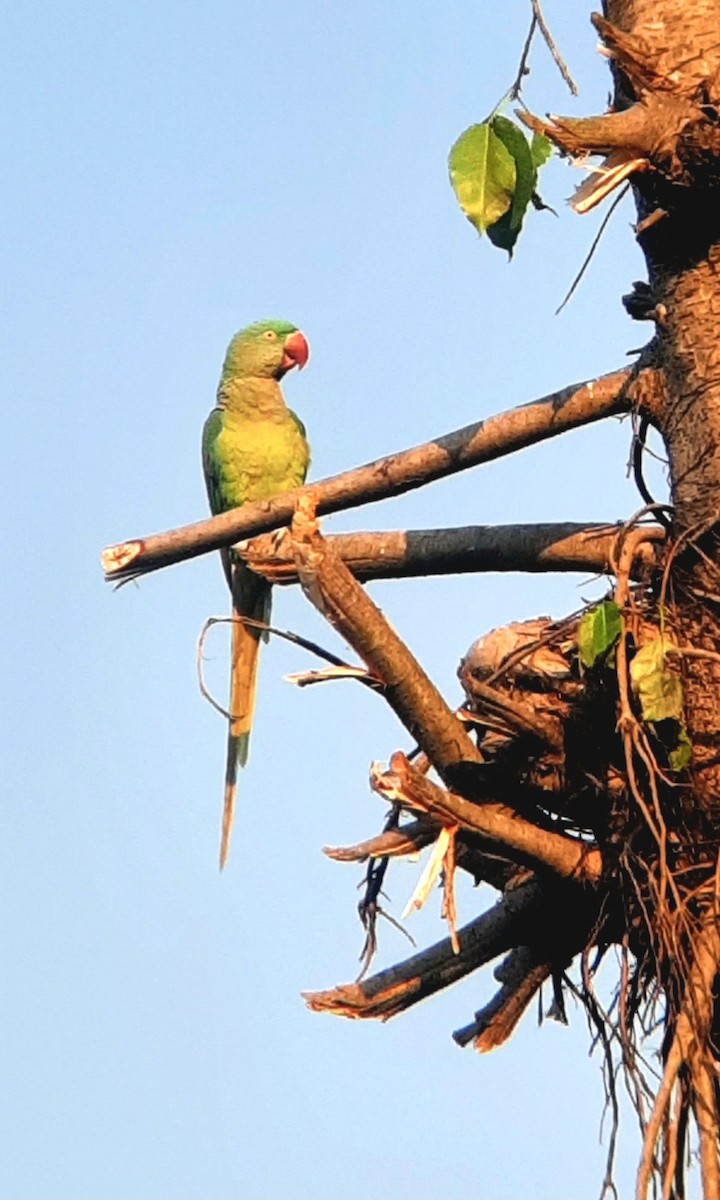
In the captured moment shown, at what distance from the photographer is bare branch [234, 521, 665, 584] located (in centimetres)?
346

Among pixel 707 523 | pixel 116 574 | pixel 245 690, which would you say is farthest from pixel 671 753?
pixel 245 690

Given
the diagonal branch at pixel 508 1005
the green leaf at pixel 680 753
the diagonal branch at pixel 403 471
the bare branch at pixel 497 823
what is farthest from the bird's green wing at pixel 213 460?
the green leaf at pixel 680 753

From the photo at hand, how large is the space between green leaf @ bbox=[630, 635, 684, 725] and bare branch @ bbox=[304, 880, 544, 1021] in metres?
0.60

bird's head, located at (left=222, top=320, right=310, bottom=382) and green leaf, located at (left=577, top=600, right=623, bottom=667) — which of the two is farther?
bird's head, located at (left=222, top=320, right=310, bottom=382)

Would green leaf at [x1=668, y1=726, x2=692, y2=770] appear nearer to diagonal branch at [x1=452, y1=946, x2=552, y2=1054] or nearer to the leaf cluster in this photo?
diagonal branch at [x1=452, y1=946, x2=552, y2=1054]

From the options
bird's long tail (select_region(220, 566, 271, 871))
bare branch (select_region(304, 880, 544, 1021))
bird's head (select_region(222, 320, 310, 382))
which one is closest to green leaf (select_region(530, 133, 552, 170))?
bare branch (select_region(304, 880, 544, 1021))

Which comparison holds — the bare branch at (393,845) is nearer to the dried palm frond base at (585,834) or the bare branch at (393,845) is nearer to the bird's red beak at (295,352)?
the dried palm frond base at (585,834)

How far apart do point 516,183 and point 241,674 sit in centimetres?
313

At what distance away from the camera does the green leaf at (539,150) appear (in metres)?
3.26

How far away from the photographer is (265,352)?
7117 mm

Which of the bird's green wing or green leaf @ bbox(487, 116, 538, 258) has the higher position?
the bird's green wing

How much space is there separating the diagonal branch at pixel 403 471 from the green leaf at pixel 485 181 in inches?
16.8

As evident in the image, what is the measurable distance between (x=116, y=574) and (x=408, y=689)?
31.1 inches

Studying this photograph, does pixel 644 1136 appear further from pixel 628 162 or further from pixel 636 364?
pixel 628 162
